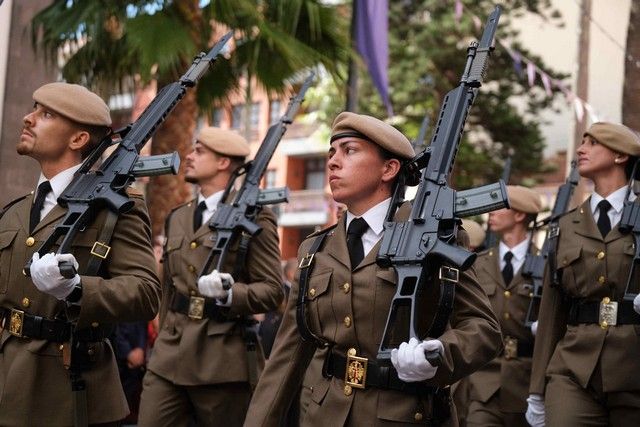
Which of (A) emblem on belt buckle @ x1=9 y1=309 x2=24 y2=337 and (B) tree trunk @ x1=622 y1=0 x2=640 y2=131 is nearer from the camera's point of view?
(A) emblem on belt buckle @ x1=9 y1=309 x2=24 y2=337

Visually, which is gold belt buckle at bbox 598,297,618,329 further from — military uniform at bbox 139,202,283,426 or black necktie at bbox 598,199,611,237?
military uniform at bbox 139,202,283,426

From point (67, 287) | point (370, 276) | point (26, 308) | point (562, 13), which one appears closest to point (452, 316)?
point (370, 276)

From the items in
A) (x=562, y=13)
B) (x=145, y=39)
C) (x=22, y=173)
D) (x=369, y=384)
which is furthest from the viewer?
(x=562, y=13)

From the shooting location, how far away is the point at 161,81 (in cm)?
1170

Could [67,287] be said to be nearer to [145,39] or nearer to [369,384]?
[369,384]

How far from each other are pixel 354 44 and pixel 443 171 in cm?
714

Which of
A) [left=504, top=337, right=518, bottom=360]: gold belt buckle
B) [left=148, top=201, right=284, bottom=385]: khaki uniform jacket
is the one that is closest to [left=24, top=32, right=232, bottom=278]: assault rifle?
[left=148, top=201, right=284, bottom=385]: khaki uniform jacket

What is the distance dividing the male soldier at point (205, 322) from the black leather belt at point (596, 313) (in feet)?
6.64

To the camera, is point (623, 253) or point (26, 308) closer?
point (26, 308)

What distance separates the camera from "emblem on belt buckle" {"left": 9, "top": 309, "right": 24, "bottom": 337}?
514 centimetres

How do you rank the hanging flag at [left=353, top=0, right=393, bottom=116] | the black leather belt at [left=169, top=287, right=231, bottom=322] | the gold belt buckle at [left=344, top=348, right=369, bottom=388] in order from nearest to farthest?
the gold belt buckle at [left=344, top=348, right=369, bottom=388]
the black leather belt at [left=169, top=287, right=231, bottom=322]
the hanging flag at [left=353, top=0, right=393, bottom=116]

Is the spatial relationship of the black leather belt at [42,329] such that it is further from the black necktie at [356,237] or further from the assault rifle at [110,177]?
the black necktie at [356,237]

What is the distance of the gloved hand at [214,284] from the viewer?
698 cm

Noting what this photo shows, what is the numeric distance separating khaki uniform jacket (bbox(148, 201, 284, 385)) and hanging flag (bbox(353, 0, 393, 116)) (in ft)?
14.1
